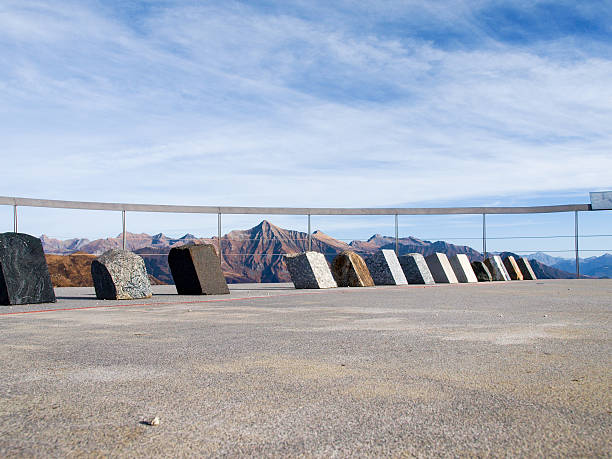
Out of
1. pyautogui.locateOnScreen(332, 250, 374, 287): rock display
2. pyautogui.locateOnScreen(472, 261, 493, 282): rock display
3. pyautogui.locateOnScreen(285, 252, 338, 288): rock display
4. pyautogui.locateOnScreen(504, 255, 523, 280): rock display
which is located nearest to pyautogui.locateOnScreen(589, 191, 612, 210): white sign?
pyautogui.locateOnScreen(504, 255, 523, 280): rock display

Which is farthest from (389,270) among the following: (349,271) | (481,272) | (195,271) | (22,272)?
(22,272)

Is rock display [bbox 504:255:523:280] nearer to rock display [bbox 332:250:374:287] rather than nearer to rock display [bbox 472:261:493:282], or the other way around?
rock display [bbox 472:261:493:282]

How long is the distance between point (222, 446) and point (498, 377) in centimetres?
151

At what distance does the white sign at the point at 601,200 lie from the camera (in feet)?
65.7

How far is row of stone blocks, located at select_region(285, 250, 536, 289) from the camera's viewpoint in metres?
12.5

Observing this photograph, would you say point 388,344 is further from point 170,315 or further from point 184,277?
point 184,277

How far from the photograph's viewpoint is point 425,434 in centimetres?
187

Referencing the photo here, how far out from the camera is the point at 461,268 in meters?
17.2

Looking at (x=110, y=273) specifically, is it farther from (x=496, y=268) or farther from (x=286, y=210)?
(x=496, y=268)

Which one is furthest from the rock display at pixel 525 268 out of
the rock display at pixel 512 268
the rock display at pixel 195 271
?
the rock display at pixel 195 271

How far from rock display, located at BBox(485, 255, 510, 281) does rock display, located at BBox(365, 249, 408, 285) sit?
197 inches

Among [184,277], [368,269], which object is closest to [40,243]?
[184,277]

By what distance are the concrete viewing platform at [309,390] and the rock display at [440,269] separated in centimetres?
1169

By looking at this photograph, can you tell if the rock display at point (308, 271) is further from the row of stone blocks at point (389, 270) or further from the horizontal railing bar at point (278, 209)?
the horizontal railing bar at point (278, 209)
